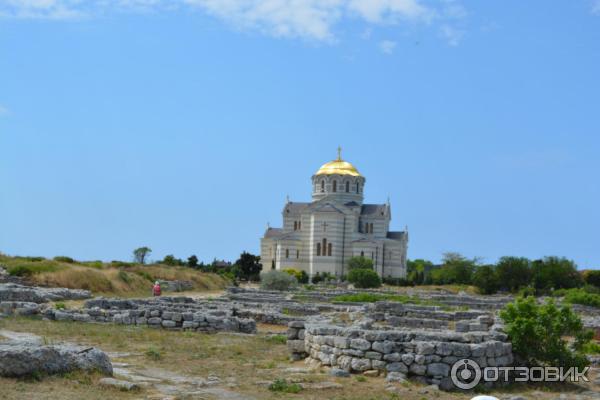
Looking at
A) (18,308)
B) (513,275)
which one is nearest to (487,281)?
(513,275)

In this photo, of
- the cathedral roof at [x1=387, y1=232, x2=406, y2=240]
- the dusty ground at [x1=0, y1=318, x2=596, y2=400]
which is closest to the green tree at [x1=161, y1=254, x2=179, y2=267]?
the cathedral roof at [x1=387, y1=232, x2=406, y2=240]

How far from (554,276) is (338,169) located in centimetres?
3440

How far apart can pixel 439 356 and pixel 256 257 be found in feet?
232

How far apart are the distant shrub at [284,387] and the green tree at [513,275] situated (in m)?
53.1

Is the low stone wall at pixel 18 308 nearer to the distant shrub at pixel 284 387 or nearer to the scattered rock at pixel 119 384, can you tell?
the scattered rock at pixel 119 384

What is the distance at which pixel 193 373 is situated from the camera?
39.7 ft

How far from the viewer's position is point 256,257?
82.0 metres

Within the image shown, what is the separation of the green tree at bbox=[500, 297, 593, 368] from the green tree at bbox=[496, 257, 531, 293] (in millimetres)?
49966

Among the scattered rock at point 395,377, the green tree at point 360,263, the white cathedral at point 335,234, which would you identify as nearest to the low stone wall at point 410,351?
the scattered rock at point 395,377

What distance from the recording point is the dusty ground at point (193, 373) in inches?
A: 379

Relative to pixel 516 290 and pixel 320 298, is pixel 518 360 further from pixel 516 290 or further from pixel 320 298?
pixel 516 290

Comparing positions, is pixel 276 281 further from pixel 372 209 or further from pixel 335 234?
pixel 372 209

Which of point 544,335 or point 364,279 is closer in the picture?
point 544,335

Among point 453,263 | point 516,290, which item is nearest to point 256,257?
point 453,263
